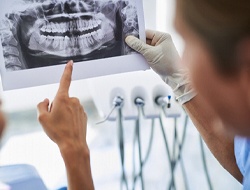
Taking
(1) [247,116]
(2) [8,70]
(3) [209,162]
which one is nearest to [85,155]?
(2) [8,70]

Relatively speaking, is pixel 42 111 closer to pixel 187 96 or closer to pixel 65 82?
pixel 65 82

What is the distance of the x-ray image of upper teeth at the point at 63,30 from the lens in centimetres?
109

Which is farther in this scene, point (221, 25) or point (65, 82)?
point (65, 82)

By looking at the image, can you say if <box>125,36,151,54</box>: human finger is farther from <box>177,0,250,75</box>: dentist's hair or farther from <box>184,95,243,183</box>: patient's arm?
<box>177,0,250,75</box>: dentist's hair

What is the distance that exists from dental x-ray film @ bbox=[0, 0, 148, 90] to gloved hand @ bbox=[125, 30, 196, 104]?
0.03 meters

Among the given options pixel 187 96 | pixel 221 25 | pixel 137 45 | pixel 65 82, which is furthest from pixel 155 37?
pixel 221 25

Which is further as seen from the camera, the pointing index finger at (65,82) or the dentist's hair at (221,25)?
the pointing index finger at (65,82)

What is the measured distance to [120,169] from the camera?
1625 millimetres

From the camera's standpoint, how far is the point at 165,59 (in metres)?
1.20

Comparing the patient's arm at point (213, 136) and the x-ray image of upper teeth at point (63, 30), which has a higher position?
the x-ray image of upper teeth at point (63, 30)

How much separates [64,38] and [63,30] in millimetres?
23

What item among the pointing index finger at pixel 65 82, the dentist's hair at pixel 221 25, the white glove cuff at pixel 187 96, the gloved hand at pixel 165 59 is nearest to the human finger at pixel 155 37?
the gloved hand at pixel 165 59

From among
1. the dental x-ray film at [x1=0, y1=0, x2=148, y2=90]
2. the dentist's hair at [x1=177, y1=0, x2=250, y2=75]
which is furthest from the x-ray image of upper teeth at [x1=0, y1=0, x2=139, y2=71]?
the dentist's hair at [x1=177, y1=0, x2=250, y2=75]

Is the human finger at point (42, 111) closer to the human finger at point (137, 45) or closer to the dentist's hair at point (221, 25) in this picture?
the human finger at point (137, 45)
